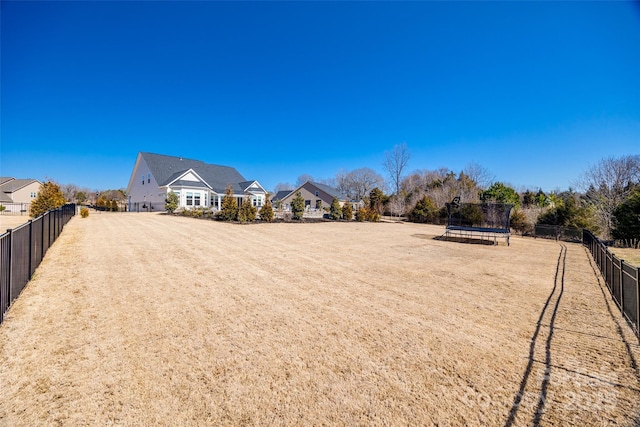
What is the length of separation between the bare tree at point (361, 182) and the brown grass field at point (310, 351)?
49.9 metres

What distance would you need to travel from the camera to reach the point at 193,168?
3547cm

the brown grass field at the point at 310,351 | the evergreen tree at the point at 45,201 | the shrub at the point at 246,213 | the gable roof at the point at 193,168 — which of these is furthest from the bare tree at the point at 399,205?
the evergreen tree at the point at 45,201

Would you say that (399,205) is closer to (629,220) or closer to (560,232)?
(560,232)

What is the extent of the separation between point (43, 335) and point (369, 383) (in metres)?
4.23

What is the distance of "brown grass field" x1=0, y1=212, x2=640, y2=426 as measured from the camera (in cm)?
239

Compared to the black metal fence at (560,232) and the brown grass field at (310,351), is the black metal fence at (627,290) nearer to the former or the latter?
the brown grass field at (310,351)

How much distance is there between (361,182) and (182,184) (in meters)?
36.6

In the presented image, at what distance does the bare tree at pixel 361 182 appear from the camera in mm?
56031

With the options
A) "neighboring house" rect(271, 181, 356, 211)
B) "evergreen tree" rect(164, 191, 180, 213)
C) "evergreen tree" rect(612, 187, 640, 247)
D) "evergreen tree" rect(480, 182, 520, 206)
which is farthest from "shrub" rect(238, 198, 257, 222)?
"neighboring house" rect(271, 181, 356, 211)

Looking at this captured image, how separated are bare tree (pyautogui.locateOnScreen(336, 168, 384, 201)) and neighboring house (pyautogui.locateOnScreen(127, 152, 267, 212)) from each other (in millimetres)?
25873

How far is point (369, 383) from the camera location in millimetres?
2756

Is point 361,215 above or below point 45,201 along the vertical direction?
below

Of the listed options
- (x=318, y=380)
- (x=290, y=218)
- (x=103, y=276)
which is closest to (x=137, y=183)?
(x=290, y=218)


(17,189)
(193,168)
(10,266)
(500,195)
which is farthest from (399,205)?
(17,189)
